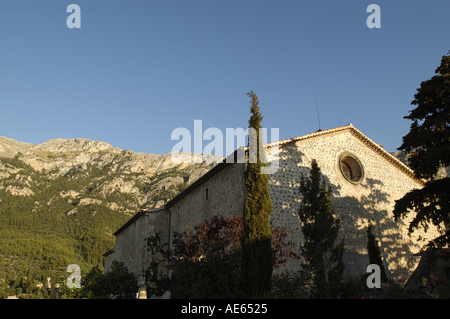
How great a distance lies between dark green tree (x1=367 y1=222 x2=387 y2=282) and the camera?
50.0 feet

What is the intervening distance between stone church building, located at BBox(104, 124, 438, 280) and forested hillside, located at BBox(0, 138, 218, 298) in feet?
186

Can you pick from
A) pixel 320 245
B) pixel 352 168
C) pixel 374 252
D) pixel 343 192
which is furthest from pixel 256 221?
pixel 352 168

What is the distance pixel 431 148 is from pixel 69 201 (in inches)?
3645

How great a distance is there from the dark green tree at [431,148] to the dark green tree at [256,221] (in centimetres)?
569

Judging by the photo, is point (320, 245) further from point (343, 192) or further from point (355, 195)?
point (355, 195)

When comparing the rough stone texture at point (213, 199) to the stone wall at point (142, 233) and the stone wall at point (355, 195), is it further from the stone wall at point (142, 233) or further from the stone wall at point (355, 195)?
the stone wall at point (355, 195)

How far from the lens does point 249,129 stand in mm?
13234

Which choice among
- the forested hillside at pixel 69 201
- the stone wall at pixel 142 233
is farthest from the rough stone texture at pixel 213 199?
the forested hillside at pixel 69 201

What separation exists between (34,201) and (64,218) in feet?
37.3

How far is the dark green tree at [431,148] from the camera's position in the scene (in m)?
11.5

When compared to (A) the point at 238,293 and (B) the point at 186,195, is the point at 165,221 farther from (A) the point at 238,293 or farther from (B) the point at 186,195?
(A) the point at 238,293
